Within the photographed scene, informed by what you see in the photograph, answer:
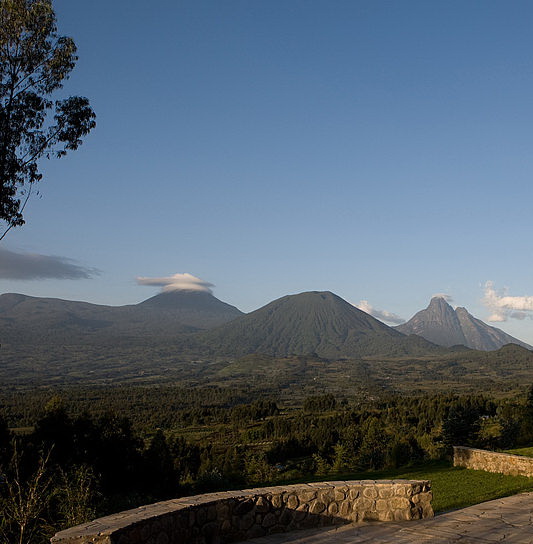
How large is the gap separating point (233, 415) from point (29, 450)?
83.6 m

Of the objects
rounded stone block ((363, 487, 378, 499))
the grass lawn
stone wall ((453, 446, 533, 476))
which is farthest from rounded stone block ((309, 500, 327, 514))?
stone wall ((453, 446, 533, 476))

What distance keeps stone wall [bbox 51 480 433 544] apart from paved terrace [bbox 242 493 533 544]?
185 mm

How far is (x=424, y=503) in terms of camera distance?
8211 mm

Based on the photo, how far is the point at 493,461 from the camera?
16875mm

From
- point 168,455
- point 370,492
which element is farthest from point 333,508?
point 168,455

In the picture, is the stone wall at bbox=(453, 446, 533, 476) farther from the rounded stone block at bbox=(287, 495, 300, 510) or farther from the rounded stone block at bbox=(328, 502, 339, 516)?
the rounded stone block at bbox=(287, 495, 300, 510)

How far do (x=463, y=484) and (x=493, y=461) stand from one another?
9.30 feet

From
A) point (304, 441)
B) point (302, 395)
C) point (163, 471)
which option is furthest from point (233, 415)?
point (163, 471)

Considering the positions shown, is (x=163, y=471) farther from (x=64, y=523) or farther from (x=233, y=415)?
(x=233, y=415)

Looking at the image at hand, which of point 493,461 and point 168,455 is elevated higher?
point 493,461

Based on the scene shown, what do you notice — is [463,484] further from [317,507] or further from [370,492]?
[317,507]

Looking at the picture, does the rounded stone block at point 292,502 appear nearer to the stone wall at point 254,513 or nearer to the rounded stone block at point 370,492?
the stone wall at point 254,513

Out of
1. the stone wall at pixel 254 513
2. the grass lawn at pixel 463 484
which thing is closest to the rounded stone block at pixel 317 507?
the stone wall at pixel 254 513

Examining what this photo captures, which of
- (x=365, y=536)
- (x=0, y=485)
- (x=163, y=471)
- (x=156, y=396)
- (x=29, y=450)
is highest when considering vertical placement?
(x=365, y=536)
